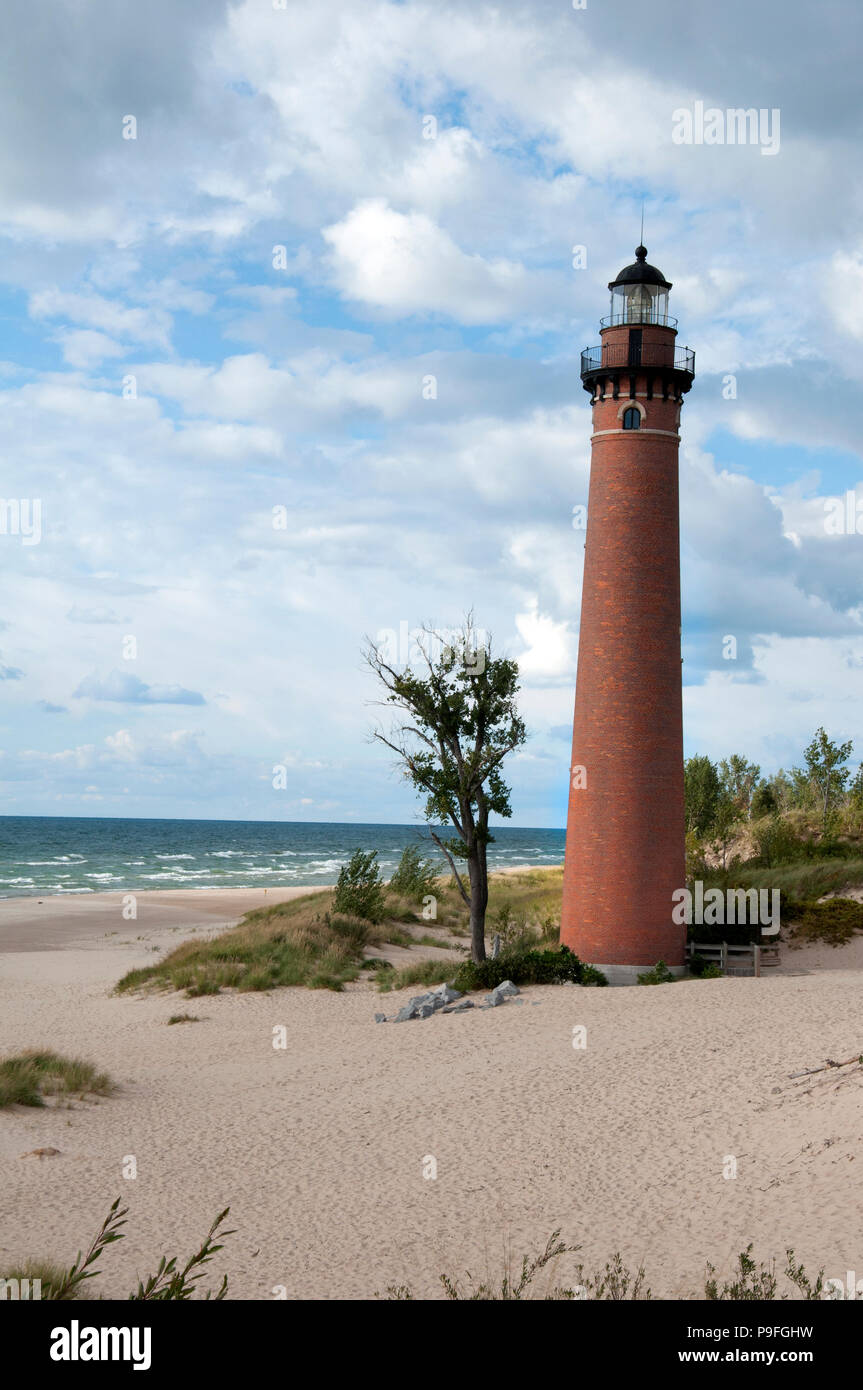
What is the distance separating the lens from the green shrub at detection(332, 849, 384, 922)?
34.3 m

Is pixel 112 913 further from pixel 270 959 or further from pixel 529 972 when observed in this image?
pixel 529 972

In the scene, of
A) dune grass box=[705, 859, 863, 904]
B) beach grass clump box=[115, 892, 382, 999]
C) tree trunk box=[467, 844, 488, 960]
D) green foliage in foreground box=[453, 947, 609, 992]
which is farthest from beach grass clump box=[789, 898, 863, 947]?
beach grass clump box=[115, 892, 382, 999]

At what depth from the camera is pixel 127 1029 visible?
75.4ft

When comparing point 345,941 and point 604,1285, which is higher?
point 604,1285

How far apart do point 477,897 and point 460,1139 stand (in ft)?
42.5

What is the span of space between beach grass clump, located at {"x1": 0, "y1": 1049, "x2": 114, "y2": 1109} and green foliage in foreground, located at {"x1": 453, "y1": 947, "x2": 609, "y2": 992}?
8.96m

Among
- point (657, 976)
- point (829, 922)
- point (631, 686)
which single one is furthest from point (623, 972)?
point (829, 922)

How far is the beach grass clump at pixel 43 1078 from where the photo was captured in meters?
15.4

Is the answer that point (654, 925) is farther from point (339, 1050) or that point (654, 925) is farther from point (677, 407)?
point (677, 407)

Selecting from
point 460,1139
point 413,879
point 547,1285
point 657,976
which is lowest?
point 460,1139

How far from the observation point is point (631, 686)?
79.6 ft

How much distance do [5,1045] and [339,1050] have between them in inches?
269

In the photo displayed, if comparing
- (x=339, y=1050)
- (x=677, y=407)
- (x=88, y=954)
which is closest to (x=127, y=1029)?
(x=339, y=1050)

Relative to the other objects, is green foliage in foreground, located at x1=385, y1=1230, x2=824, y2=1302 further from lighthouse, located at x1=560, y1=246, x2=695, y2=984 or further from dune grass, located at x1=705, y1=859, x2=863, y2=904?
dune grass, located at x1=705, y1=859, x2=863, y2=904
